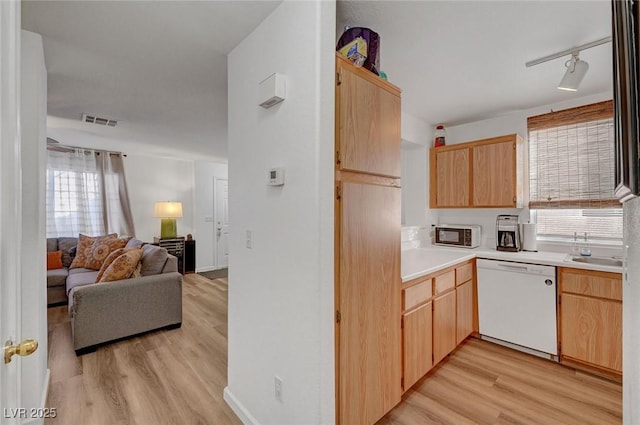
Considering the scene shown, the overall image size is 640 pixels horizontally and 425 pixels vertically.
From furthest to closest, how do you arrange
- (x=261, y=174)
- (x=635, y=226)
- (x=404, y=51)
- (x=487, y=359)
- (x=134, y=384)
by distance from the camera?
(x=487, y=359) < (x=134, y=384) < (x=404, y=51) < (x=261, y=174) < (x=635, y=226)

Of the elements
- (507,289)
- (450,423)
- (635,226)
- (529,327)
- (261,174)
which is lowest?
(450,423)

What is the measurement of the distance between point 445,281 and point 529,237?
4.09 ft

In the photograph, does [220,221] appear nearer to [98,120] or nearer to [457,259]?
[98,120]

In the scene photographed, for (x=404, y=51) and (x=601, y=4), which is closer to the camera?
(x=601, y=4)

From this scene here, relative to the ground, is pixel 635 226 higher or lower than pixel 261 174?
lower

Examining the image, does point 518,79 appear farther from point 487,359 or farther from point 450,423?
point 450,423

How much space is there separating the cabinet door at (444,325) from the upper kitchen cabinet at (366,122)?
3.97ft

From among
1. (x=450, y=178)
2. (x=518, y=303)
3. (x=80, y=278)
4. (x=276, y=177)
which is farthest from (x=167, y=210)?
(x=518, y=303)

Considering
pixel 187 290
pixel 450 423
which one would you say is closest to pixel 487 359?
pixel 450 423

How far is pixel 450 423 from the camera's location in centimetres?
181

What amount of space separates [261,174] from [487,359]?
8.31ft

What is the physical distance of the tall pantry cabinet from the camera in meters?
1.45

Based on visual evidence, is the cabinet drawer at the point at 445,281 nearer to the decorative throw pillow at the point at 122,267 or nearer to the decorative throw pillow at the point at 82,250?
the decorative throw pillow at the point at 122,267

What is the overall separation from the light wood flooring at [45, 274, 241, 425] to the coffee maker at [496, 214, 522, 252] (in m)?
2.88
